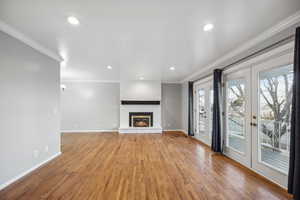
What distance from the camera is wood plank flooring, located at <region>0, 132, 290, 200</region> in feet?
6.85

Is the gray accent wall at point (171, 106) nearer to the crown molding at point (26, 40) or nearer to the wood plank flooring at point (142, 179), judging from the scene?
the wood plank flooring at point (142, 179)

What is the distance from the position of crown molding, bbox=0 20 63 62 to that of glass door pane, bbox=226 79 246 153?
14.5 feet

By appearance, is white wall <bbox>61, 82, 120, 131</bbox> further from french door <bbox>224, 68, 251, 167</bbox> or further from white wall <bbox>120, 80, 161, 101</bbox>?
french door <bbox>224, 68, 251, 167</bbox>

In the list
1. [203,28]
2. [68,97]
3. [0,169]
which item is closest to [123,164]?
[0,169]

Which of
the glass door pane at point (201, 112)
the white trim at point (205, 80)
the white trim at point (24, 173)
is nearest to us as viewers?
the white trim at point (24, 173)

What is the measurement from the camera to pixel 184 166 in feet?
10.0

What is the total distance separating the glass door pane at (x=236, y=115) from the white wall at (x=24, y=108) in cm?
445

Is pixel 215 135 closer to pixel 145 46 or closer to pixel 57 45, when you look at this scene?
pixel 145 46

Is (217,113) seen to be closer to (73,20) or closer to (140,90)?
(73,20)

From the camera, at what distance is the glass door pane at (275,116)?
2.25 m

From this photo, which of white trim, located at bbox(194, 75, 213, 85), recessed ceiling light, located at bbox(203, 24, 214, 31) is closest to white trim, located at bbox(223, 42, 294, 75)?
white trim, located at bbox(194, 75, 213, 85)

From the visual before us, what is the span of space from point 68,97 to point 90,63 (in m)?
3.54

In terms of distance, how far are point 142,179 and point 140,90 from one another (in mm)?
4824

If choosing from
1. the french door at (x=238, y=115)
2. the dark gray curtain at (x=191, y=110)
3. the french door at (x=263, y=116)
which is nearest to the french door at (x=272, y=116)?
the french door at (x=263, y=116)
